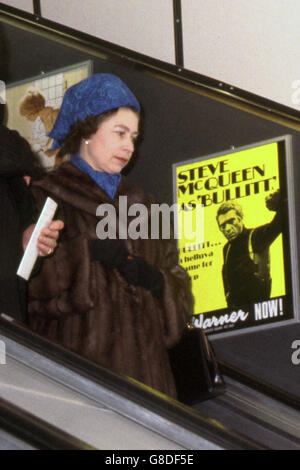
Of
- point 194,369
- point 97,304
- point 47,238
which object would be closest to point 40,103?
point 97,304

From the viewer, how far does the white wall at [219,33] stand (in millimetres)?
5551

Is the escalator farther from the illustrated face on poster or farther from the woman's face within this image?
the illustrated face on poster

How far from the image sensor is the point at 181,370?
3879 mm

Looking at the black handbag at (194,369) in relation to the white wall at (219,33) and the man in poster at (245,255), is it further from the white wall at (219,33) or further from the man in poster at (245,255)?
the white wall at (219,33)

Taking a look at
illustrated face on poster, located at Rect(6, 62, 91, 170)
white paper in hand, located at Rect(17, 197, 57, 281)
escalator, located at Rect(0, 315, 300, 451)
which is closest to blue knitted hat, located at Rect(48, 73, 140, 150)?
illustrated face on poster, located at Rect(6, 62, 91, 170)

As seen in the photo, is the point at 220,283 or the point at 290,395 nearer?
the point at 290,395

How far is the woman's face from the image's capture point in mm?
4148

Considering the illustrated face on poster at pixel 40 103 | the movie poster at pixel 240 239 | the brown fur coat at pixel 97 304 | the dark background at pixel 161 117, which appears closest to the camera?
the brown fur coat at pixel 97 304

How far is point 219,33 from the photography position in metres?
5.84

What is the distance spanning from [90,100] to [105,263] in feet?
2.68

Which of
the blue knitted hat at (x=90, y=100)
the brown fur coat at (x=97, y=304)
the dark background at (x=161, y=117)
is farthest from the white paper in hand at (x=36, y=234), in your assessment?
the dark background at (x=161, y=117)

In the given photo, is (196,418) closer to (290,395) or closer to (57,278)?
(57,278)
